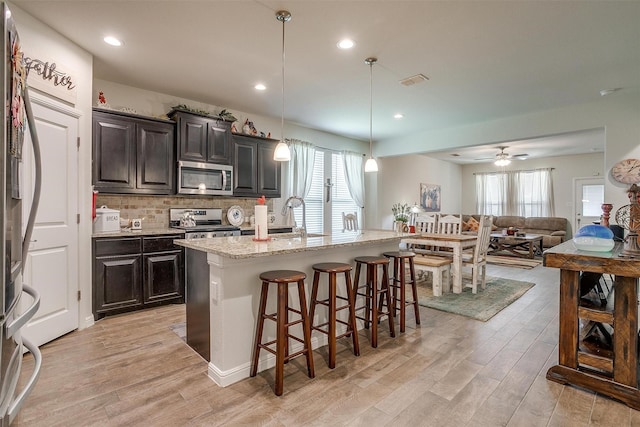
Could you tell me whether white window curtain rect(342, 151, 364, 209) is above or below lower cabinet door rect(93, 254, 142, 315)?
above

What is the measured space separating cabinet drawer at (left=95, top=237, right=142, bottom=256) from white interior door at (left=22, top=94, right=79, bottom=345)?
0.74 feet

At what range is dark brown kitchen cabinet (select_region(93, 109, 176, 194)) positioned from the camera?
340 cm

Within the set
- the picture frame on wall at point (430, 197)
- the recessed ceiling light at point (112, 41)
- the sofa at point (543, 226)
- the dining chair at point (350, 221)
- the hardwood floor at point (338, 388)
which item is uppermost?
the recessed ceiling light at point (112, 41)

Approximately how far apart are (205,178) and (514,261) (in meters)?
6.53

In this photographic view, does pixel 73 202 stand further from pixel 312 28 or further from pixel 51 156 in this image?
pixel 312 28

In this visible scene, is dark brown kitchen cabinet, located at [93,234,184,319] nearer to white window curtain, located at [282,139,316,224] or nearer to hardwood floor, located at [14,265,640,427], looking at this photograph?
hardwood floor, located at [14,265,640,427]

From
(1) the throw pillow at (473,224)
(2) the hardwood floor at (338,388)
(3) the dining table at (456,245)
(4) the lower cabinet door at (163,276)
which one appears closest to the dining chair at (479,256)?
(3) the dining table at (456,245)

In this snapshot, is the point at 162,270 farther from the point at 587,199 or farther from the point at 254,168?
the point at 587,199

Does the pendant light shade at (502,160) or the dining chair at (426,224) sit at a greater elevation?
the pendant light shade at (502,160)

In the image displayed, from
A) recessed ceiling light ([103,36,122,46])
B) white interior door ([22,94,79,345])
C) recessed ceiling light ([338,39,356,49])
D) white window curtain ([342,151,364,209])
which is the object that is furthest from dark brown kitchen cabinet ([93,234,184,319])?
white window curtain ([342,151,364,209])

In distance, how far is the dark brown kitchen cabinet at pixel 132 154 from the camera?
340 centimetres

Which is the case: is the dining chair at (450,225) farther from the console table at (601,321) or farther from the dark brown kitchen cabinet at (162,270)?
the dark brown kitchen cabinet at (162,270)

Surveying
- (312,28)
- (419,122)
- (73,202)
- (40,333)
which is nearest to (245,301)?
(40,333)

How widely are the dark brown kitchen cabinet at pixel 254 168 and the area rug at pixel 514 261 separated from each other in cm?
500
